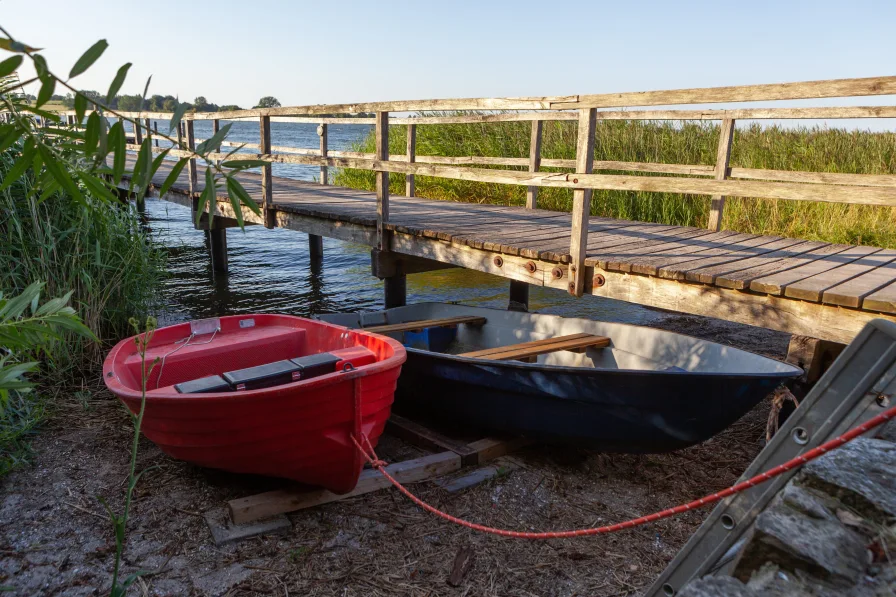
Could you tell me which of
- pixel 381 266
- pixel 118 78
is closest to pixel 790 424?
pixel 118 78

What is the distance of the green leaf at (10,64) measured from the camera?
960 mm

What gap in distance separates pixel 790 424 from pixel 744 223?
8.72 meters

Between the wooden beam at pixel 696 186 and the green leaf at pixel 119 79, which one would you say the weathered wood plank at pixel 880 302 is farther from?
the green leaf at pixel 119 79

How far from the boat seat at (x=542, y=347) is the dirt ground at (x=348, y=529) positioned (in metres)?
0.64

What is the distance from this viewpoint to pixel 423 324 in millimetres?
5473

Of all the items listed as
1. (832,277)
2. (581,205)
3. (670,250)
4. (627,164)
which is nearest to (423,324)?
(581,205)

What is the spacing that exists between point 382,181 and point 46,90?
5.33 metres

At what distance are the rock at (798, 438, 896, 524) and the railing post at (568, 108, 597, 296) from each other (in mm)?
3100

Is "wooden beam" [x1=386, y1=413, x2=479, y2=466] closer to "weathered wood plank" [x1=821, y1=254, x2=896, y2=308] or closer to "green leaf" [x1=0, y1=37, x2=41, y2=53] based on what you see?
"weathered wood plank" [x1=821, y1=254, x2=896, y2=308]

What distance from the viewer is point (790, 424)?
180 cm

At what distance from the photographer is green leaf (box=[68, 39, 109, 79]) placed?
0.99m

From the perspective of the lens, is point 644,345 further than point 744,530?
Yes

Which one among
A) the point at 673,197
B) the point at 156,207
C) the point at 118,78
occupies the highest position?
the point at 118,78

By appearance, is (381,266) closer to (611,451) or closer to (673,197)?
(611,451)
